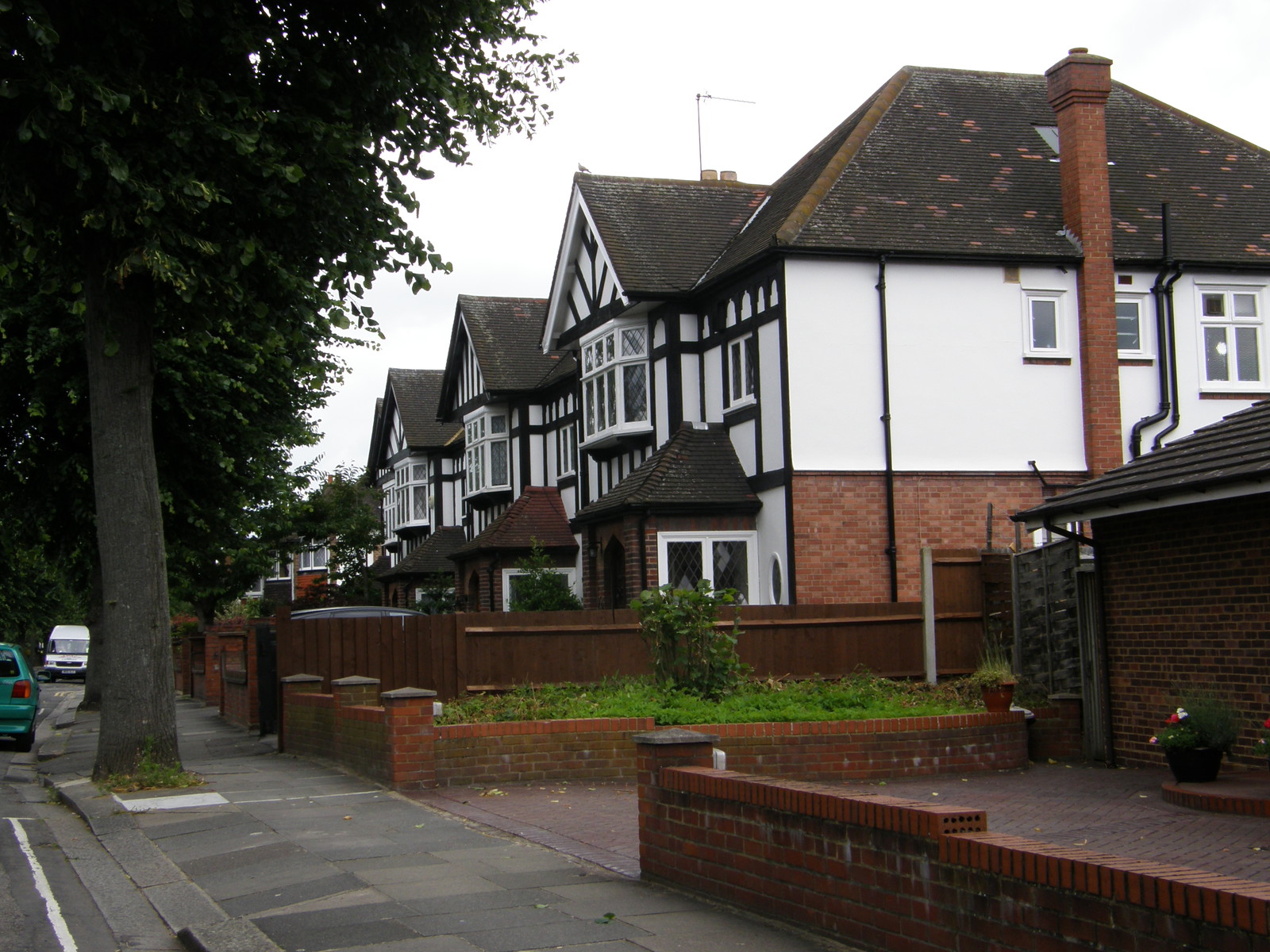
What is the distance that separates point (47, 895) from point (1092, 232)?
20240 millimetres

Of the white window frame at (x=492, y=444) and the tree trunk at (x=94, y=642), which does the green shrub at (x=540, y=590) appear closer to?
the tree trunk at (x=94, y=642)

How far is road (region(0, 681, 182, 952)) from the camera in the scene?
7535mm

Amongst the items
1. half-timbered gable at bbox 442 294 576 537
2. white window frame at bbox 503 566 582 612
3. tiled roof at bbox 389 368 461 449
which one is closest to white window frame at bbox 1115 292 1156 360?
white window frame at bbox 503 566 582 612

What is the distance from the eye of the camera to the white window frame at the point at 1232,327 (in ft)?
78.6

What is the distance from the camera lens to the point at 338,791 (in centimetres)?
1299

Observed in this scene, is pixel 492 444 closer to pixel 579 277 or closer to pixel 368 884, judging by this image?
pixel 579 277

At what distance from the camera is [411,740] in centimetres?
1281

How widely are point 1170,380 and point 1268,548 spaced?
42.1 ft

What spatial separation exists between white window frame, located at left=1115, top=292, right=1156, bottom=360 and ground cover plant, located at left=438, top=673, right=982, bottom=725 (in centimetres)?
973

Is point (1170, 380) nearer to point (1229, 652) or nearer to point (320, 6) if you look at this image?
point (1229, 652)

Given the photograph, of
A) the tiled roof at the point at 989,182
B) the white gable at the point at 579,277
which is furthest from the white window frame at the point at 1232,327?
the white gable at the point at 579,277

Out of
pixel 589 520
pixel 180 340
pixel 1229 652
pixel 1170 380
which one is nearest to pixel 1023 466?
pixel 1170 380

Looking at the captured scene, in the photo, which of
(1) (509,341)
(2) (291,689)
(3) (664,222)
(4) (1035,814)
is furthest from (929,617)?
(1) (509,341)

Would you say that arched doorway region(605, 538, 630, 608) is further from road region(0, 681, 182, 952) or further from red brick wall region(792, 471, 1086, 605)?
road region(0, 681, 182, 952)
